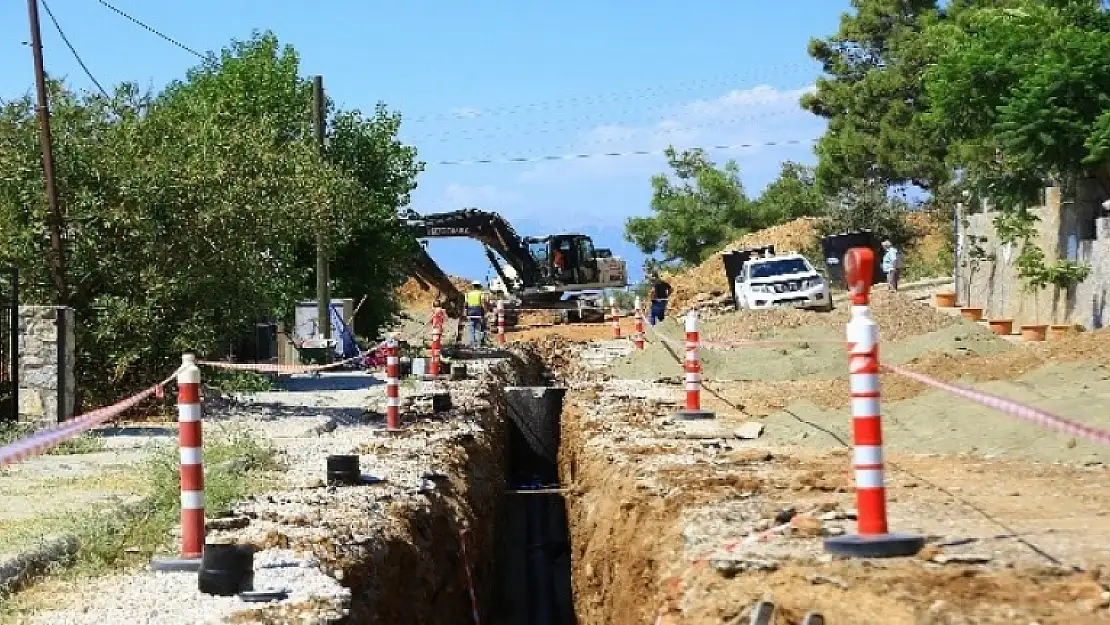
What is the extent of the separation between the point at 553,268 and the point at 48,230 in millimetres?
34960

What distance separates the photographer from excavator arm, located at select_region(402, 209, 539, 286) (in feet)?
164

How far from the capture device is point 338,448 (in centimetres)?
1602

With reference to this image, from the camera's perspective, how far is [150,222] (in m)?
20.4

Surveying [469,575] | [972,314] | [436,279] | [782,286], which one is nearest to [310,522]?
[469,575]

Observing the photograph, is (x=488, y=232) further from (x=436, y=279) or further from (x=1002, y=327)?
(x=1002, y=327)

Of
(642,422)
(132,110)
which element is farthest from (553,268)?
(642,422)

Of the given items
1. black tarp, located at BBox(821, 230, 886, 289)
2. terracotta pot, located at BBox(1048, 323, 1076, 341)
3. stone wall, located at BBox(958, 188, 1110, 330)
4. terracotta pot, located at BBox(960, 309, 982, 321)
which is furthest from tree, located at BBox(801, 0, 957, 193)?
terracotta pot, located at BBox(1048, 323, 1076, 341)

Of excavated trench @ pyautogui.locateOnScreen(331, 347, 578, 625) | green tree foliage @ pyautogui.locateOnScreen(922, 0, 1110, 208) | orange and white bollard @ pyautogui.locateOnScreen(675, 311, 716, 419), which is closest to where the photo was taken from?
excavated trench @ pyautogui.locateOnScreen(331, 347, 578, 625)

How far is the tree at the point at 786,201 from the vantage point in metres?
85.9

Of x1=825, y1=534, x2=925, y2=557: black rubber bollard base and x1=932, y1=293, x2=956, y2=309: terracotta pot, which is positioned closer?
x1=825, y1=534, x2=925, y2=557: black rubber bollard base

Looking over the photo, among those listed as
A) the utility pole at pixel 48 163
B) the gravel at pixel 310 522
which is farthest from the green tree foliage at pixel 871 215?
the utility pole at pixel 48 163

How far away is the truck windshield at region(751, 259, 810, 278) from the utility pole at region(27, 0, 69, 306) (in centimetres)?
2425

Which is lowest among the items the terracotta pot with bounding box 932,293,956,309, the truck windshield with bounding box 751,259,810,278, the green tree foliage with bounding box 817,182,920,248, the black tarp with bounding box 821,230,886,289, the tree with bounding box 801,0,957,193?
the terracotta pot with bounding box 932,293,956,309

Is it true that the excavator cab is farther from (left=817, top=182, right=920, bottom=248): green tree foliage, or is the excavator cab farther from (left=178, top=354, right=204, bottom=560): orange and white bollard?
(left=178, top=354, right=204, bottom=560): orange and white bollard
